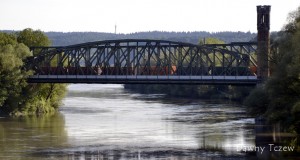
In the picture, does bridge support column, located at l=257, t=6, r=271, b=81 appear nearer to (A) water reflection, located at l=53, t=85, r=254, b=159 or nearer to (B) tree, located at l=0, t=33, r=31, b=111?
(A) water reflection, located at l=53, t=85, r=254, b=159

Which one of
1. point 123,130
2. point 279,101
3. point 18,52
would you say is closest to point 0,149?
point 123,130

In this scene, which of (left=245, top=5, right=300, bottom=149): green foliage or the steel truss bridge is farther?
the steel truss bridge

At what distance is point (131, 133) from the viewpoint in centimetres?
7806

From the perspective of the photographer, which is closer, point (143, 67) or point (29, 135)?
point (29, 135)

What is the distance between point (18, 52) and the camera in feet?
339

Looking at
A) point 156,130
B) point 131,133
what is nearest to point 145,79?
point 156,130

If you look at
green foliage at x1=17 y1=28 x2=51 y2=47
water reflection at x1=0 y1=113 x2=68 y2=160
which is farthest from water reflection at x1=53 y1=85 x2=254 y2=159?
green foliage at x1=17 y1=28 x2=51 y2=47

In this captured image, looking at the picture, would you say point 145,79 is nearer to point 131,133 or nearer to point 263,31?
point 263,31

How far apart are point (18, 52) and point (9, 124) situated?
1817 cm

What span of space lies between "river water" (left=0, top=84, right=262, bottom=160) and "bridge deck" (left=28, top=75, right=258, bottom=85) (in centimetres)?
398

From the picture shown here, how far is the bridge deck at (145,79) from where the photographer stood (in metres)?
93.5

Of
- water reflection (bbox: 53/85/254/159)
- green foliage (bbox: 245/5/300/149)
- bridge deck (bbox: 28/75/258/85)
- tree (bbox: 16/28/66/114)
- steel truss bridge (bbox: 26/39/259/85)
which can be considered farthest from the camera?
tree (bbox: 16/28/66/114)

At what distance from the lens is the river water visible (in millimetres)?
63625

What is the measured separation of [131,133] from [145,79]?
19.1m
